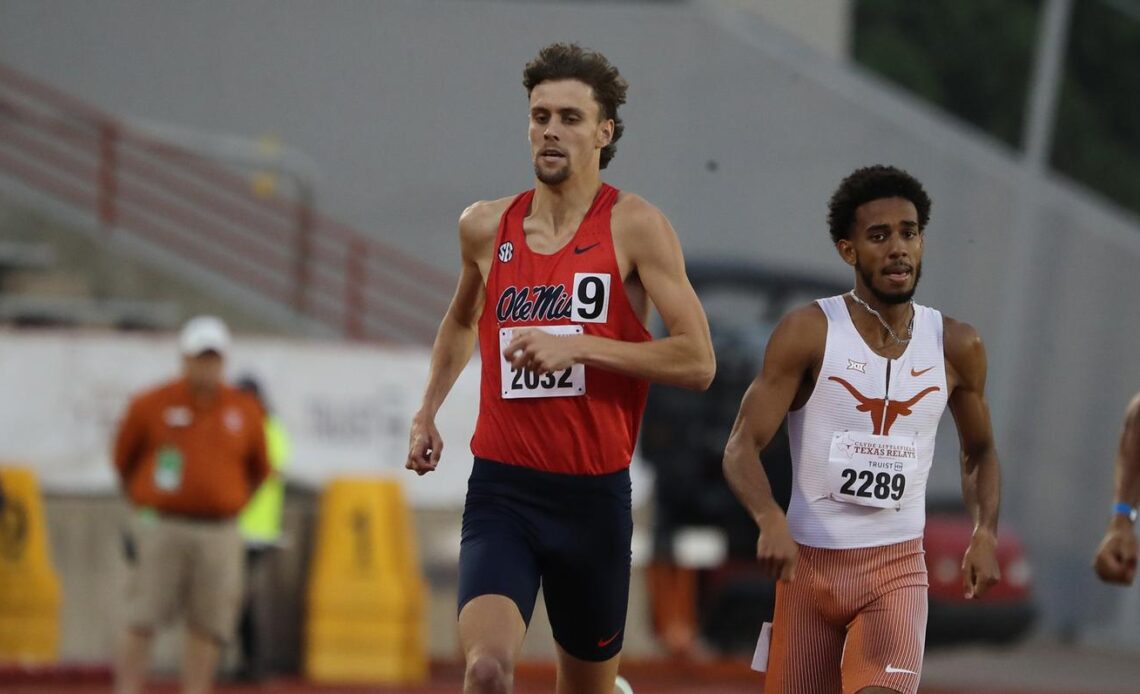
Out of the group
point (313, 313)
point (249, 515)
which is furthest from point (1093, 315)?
point (249, 515)

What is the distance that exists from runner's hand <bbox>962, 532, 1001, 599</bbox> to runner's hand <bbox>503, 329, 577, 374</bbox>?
1.50 meters

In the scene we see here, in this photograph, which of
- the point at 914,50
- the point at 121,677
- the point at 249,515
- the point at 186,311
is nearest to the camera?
the point at 121,677

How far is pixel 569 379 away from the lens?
262 inches

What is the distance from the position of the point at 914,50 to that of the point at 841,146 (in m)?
13.0

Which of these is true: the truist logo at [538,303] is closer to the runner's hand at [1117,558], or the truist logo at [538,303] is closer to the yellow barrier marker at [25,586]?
the runner's hand at [1117,558]

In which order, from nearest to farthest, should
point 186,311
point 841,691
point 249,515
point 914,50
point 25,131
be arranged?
point 841,691 < point 249,515 < point 186,311 < point 25,131 < point 914,50

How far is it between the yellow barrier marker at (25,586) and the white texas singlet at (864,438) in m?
8.74

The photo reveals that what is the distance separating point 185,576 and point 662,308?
19.3 ft

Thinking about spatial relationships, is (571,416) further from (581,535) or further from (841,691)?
(841,691)

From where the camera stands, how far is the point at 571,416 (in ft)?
21.9

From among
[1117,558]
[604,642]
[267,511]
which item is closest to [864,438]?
[604,642]

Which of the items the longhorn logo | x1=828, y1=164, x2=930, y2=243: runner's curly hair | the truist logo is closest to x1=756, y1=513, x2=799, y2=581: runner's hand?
the longhorn logo

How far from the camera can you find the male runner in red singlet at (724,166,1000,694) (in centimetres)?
659

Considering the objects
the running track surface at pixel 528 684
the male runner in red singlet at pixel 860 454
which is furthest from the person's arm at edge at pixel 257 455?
the male runner in red singlet at pixel 860 454
